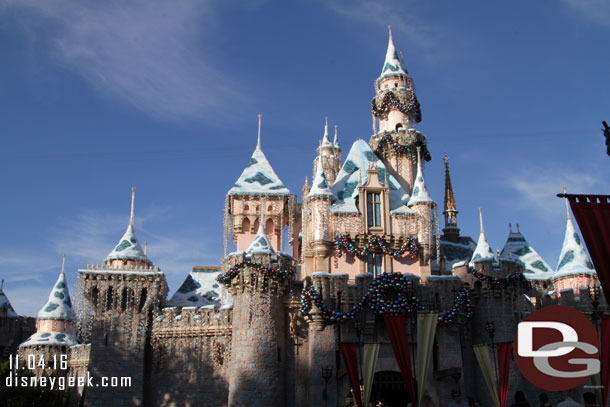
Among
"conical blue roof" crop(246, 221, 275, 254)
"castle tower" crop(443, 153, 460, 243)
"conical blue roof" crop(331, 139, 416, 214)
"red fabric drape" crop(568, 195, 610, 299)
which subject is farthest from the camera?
"castle tower" crop(443, 153, 460, 243)

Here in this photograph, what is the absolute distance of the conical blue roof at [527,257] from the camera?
37719 mm

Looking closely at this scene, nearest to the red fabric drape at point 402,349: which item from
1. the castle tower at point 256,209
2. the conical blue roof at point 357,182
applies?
the conical blue roof at point 357,182

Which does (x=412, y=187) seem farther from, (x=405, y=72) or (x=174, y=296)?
(x=174, y=296)

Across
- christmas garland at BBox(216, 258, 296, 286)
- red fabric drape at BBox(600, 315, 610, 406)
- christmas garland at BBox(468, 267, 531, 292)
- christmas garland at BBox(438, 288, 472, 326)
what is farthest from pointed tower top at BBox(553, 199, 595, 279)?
red fabric drape at BBox(600, 315, 610, 406)

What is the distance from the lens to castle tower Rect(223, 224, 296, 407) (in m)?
28.7

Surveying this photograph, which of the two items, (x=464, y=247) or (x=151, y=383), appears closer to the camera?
(x=151, y=383)

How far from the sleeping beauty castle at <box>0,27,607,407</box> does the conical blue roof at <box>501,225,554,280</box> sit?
6.5 inches

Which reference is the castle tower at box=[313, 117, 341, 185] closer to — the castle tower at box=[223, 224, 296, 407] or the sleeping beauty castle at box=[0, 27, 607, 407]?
the sleeping beauty castle at box=[0, 27, 607, 407]

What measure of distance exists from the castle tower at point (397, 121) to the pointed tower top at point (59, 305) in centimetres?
2151

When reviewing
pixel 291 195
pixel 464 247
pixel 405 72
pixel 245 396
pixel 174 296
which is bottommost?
pixel 245 396

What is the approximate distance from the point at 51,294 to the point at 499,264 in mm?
27215

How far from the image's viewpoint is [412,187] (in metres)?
38.8

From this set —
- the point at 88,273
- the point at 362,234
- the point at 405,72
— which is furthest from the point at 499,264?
the point at 88,273

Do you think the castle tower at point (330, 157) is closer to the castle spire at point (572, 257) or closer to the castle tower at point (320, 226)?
the castle tower at point (320, 226)
